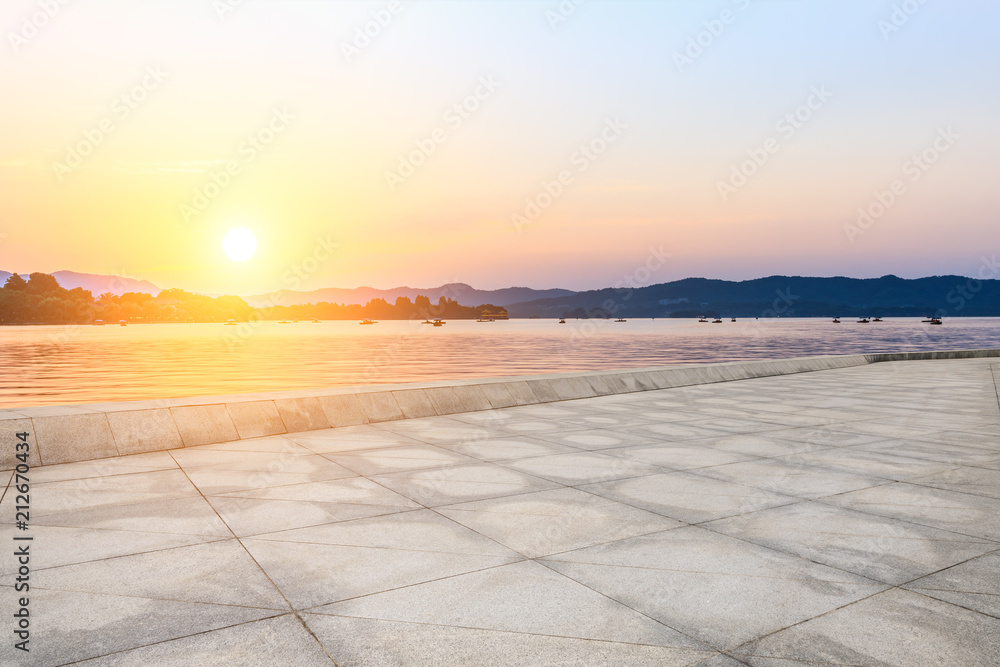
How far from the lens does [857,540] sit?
16.7ft

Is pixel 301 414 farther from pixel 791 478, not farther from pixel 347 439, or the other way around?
A: pixel 791 478

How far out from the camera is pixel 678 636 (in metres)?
3.57

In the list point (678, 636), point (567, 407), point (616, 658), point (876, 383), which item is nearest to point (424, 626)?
point (616, 658)

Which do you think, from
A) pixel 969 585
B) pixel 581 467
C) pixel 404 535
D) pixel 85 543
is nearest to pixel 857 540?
pixel 969 585

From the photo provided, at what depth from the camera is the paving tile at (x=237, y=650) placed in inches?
129

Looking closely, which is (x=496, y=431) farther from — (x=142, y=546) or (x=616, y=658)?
(x=616, y=658)

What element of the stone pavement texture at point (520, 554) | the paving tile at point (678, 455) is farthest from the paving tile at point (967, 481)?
the paving tile at point (678, 455)

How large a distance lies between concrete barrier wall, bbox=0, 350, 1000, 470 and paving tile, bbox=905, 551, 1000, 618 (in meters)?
8.37

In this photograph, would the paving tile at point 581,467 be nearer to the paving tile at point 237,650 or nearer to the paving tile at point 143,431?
the paving tile at point 237,650

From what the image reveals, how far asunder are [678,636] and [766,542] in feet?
6.03

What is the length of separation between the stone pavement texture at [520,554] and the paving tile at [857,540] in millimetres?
25

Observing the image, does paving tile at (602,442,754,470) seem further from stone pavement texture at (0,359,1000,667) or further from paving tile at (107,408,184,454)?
paving tile at (107,408,184,454)

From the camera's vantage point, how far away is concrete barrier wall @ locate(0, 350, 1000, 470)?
830 cm

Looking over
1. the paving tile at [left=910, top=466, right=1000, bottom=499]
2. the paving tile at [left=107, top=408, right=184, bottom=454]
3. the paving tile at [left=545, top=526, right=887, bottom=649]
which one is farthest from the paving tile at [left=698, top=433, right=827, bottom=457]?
the paving tile at [left=107, top=408, right=184, bottom=454]
